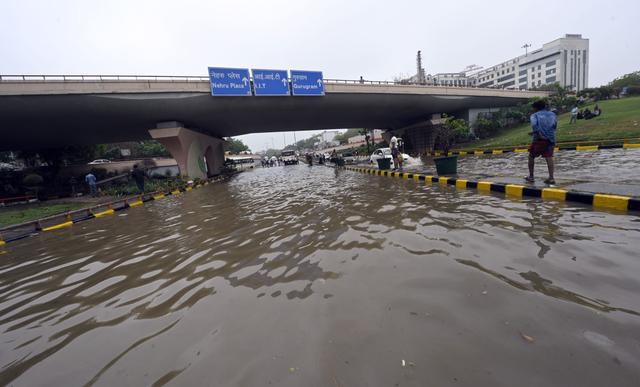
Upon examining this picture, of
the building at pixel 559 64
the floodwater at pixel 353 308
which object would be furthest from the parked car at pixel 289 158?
the building at pixel 559 64

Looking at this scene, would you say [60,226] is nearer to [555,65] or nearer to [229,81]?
[229,81]

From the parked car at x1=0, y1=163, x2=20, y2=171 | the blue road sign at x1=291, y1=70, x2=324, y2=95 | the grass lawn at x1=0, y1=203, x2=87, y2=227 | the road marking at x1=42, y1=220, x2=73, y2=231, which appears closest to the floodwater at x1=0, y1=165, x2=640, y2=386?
the road marking at x1=42, y1=220, x2=73, y2=231

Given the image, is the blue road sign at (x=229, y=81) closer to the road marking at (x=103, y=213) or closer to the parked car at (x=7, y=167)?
the road marking at (x=103, y=213)

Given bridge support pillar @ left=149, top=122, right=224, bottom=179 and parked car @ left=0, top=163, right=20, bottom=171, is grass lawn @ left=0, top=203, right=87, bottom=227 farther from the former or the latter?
parked car @ left=0, top=163, right=20, bottom=171

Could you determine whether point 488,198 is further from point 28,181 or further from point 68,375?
point 28,181

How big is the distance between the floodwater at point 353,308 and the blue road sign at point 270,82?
49.7 feet

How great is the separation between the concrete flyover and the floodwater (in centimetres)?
1371

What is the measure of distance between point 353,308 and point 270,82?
58.9ft

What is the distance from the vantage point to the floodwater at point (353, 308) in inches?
63.2

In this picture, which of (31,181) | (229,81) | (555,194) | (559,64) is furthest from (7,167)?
(559,64)

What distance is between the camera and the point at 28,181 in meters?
22.3

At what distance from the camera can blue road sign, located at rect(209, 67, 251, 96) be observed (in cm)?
1631

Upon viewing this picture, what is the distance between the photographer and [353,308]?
225 cm

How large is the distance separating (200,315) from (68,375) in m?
0.89
